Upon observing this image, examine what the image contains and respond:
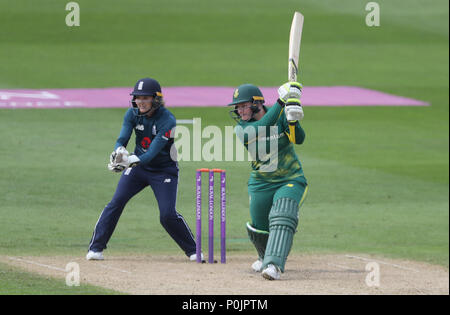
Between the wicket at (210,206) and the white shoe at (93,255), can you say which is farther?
the white shoe at (93,255)

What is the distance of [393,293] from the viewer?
9078mm

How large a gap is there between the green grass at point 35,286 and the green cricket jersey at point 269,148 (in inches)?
69.0

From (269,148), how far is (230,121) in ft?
32.0

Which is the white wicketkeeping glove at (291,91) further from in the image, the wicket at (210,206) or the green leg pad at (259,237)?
the green leg pad at (259,237)

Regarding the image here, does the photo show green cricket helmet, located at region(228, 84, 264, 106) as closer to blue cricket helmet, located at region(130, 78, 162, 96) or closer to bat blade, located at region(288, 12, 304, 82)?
bat blade, located at region(288, 12, 304, 82)

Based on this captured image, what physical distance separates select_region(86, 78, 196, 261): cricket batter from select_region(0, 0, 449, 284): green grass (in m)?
1.22

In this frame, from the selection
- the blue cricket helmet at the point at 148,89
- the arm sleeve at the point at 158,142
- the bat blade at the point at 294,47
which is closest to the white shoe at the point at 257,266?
the arm sleeve at the point at 158,142

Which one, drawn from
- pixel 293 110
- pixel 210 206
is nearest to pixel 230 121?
pixel 210 206

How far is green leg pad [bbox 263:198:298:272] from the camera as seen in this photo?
27.0 ft

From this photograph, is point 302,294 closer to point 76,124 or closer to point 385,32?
point 76,124

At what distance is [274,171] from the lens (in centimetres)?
858

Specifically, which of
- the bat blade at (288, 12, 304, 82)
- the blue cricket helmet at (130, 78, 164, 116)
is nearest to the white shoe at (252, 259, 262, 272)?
the blue cricket helmet at (130, 78, 164, 116)

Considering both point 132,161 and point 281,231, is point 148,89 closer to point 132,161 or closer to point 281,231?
point 132,161

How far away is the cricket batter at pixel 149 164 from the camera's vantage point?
876cm
